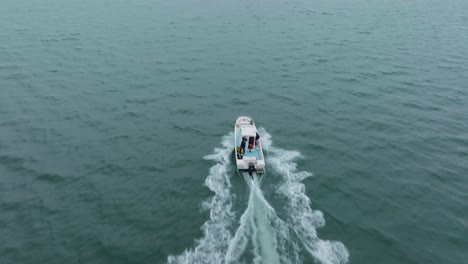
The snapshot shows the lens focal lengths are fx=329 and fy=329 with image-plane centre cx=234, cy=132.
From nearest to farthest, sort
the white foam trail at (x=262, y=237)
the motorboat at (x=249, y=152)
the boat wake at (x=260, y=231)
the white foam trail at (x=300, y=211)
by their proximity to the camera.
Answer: the white foam trail at (x=262, y=237) < the boat wake at (x=260, y=231) < the white foam trail at (x=300, y=211) < the motorboat at (x=249, y=152)

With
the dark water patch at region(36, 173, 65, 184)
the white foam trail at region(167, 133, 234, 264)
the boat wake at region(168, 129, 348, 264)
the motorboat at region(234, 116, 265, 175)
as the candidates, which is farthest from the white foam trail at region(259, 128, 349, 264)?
the dark water patch at region(36, 173, 65, 184)

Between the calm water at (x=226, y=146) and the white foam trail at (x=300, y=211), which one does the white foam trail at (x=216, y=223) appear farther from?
the white foam trail at (x=300, y=211)

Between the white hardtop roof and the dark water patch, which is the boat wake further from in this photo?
the dark water patch

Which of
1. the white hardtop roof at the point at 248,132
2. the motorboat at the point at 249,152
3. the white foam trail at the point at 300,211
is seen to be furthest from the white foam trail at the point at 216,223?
the white foam trail at the point at 300,211

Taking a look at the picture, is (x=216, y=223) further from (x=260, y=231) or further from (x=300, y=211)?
(x=300, y=211)

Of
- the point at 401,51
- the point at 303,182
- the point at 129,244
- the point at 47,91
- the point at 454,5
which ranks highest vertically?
the point at 454,5

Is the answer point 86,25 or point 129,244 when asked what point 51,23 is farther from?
point 129,244

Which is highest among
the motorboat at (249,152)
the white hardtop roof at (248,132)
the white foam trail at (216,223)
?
the white hardtop roof at (248,132)

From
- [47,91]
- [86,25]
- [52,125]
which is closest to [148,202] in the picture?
[52,125]
